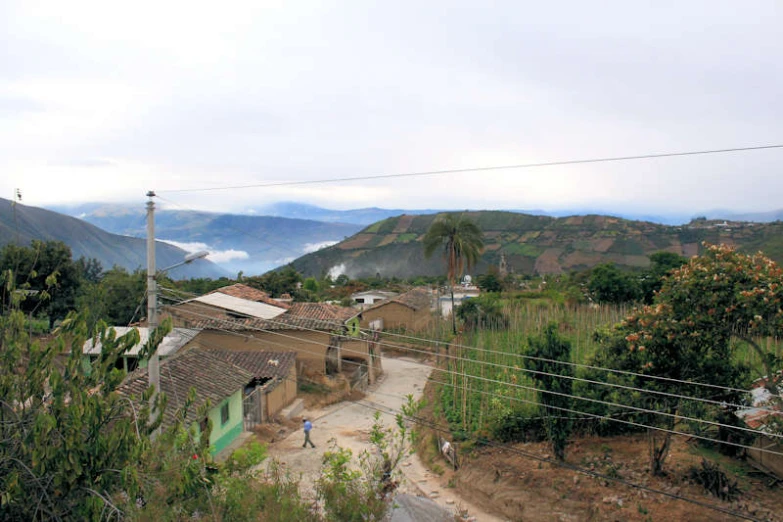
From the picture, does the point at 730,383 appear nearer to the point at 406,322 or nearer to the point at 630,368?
the point at 630,368

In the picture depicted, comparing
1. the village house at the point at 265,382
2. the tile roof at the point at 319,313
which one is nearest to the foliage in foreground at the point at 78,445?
the village house at the point at 265,382

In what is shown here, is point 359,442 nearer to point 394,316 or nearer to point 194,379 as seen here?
point 194,379

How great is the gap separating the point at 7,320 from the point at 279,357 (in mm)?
16045

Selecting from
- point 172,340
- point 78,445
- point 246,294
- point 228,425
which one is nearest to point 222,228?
point 246,294

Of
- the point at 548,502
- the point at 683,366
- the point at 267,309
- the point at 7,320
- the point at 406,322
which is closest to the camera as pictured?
the point at 7,320

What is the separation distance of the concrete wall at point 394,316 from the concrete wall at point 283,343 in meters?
11.7

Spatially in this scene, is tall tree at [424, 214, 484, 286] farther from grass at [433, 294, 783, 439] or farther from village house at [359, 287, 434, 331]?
village house at [359, 287, 434, 331]

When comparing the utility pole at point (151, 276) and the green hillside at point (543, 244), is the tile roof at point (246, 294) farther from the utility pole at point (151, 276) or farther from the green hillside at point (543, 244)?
the green hillside at point (543, 244)

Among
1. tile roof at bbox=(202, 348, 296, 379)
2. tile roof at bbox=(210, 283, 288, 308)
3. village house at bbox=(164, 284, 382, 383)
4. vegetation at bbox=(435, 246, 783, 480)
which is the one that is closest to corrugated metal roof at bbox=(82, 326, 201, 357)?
village house at bbox=(164, 284, 382, 383)

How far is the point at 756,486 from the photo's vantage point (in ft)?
38.2

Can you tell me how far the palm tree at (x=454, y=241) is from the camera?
98.4 ft

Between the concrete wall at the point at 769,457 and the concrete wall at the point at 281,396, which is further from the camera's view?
the concrete wall at the point at 281,396

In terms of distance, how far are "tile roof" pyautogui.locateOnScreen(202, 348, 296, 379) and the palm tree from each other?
11.0 meters

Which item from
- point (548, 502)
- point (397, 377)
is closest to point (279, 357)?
point (397, 377)
